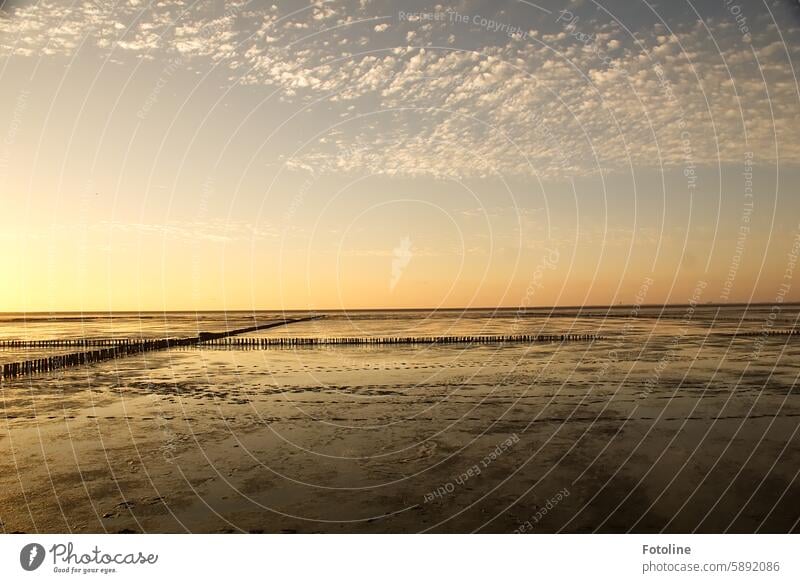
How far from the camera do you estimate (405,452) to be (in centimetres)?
1473

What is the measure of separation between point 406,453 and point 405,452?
0.10 m

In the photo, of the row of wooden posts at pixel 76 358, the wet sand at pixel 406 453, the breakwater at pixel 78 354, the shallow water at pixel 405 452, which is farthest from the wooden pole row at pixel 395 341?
the wet sand at pixel 406 453

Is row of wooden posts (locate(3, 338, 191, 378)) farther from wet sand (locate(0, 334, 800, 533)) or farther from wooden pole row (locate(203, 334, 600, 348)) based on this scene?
wooden pole row (locate(203, 334, 600, 348))

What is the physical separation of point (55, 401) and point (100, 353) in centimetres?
2065

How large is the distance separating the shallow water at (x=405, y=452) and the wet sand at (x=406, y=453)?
6 centimetres

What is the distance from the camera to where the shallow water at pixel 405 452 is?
10.3 meters

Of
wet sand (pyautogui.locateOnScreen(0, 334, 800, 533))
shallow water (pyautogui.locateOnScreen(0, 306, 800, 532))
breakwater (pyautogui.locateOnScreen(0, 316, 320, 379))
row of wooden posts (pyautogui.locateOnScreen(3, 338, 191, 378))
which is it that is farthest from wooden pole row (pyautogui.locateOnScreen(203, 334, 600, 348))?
wet sand (pyautogui.locateOnScreen(0, 334, 800, 533))

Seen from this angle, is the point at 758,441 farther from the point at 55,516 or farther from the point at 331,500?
the point at 55,516

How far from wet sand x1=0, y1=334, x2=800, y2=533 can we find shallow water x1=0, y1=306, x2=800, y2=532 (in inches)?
2.5

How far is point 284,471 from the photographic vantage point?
1309 cm

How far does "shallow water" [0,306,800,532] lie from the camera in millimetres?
10266

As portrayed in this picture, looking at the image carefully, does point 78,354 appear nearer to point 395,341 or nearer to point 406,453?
point 395,341

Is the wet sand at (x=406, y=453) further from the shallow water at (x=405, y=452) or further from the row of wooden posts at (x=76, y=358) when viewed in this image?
the row of wooden posts at (x=76, y=358)

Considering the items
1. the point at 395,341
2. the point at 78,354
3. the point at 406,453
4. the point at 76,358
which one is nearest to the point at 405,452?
the point at 406,453
